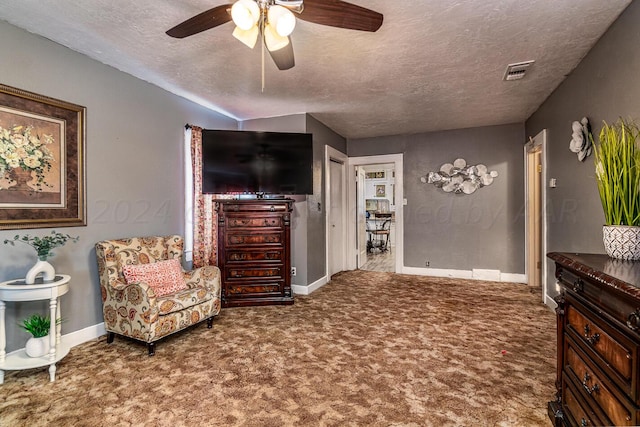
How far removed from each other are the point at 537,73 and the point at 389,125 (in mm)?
2079

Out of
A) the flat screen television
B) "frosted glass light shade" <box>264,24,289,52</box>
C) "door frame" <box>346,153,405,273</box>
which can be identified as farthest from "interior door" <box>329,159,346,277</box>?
"frosted glass light shade" <box>264,24,289,52</box>

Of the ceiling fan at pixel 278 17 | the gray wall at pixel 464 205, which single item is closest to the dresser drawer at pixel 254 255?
the ceiling fan at pixel 278 17

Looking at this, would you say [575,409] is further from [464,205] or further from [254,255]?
[464,205]

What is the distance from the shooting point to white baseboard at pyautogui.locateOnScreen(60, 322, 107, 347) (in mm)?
2508

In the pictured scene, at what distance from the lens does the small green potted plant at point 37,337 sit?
80.8 inches

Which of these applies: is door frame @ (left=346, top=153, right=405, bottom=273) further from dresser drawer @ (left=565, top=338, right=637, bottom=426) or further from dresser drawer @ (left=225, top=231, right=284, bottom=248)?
dresser drawer @ (left=565, top=338, right=637, bottom=426)

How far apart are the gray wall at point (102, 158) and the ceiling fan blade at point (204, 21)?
1370 millimetres

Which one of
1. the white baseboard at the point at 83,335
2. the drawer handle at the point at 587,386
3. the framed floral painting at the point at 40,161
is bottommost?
the white baseboard at the point at 83,335

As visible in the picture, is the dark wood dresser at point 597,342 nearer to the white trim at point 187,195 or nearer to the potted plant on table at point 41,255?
the potted plant on table at point 41,255

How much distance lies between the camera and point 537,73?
9.39 feet

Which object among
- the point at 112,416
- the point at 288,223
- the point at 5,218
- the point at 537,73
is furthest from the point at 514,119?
the point at 5,218

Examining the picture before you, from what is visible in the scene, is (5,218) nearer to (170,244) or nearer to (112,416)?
(170,244)

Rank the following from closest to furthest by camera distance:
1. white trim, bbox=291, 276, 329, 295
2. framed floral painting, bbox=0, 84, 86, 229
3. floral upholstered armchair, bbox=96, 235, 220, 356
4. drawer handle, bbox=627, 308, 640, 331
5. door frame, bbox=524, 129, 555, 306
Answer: drawer handle, bbox=627, 308, 640, 331
framed floral painting, bbox=0, 84, 86, 229
floral upholstered armchair, bbox=96, 235, 220, 356
door frame, bbox=524, 129, 555, 306
white trim, bbox=291, 276, 329, 295

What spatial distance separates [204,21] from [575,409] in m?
2.72
